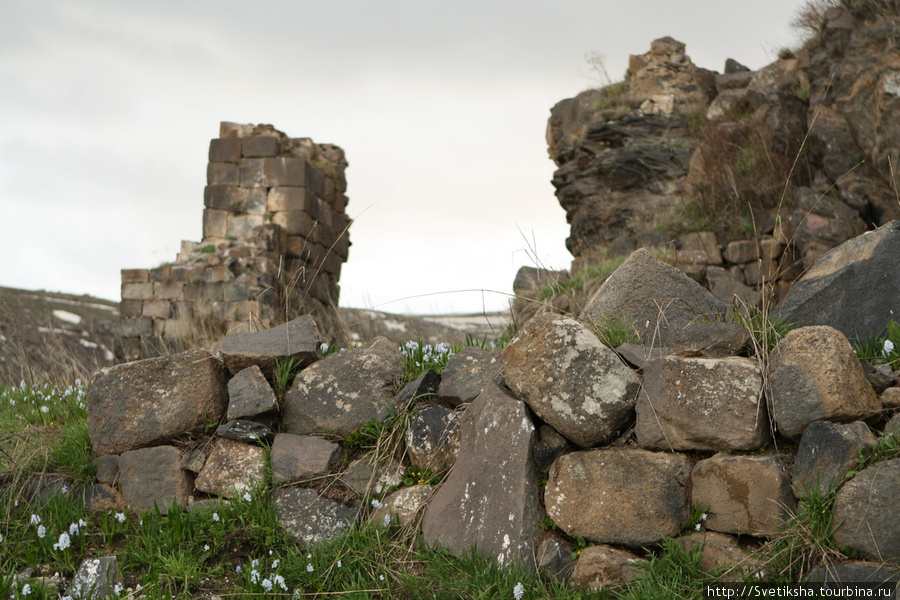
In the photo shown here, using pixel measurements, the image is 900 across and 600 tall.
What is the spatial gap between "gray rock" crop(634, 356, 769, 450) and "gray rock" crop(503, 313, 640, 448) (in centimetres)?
10

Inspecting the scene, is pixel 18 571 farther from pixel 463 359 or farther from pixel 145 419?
pixel 463 359

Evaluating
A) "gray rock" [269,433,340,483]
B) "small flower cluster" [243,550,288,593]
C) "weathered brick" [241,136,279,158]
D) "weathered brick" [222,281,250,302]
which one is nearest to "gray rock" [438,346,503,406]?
"gray rock" [269,433,340,483]

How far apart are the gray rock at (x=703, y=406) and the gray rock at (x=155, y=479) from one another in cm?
218

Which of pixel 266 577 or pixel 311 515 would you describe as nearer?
pixel 266 577

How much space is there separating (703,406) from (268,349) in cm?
211

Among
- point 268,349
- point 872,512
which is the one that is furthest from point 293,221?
point 872,512

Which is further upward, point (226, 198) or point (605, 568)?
point (226, 198)

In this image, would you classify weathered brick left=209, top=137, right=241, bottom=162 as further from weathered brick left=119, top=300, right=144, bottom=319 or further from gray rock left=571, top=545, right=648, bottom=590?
gray rock left=571, top=545, right=648, bottom=590

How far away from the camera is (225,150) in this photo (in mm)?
12016

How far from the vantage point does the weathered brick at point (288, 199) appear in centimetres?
1170

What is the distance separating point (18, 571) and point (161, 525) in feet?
2.16

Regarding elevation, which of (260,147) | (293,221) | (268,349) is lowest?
(268,349)

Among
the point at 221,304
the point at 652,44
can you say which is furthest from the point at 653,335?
the point at 652,44

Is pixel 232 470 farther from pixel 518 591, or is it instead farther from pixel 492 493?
pixel 518 591
